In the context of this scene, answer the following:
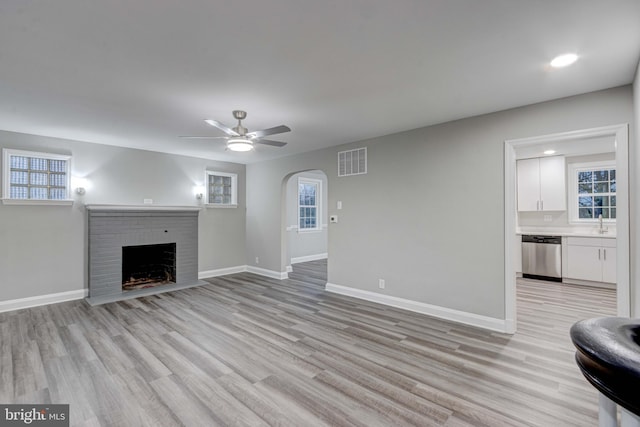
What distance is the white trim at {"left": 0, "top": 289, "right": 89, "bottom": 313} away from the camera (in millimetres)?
4344

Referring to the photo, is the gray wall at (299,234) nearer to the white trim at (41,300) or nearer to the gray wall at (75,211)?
the gray wall at (75,211)

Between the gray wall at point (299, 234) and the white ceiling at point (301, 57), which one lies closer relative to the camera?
the white ceiling at point (301, 57)

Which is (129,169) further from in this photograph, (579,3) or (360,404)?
(579,3)

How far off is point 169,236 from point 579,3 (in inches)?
248

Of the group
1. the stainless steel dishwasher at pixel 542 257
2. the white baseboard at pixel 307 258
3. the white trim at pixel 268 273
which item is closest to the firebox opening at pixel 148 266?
the white trim at pixel 268 273

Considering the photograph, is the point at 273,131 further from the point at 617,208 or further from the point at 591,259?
the point at 591,259

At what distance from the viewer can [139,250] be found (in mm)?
5867

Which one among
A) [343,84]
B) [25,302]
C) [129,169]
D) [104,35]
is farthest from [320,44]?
[25,302]

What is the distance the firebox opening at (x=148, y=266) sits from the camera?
5688 millimetres

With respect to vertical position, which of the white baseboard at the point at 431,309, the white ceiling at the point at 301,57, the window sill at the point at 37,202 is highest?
the white ceiling at the point at 301,57

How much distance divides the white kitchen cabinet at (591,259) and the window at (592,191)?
32.0 inches

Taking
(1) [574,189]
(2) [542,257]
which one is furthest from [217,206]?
(1) [574,189]

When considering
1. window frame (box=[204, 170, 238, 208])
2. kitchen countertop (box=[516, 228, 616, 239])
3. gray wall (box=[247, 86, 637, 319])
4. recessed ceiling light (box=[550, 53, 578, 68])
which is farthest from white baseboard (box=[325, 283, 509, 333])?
kitchen countertop (box=[516, 228, 616, 239])

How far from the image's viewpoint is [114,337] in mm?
3395
